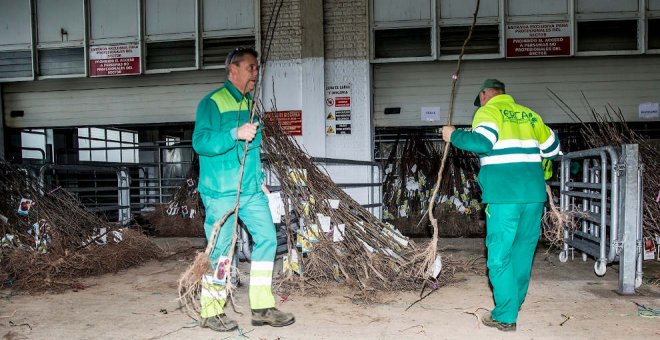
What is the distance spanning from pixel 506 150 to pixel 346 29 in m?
5.26

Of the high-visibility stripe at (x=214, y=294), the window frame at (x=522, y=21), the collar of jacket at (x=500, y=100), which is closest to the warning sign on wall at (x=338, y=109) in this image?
the window frame at (x=522, y=21)

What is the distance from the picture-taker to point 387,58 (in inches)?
310

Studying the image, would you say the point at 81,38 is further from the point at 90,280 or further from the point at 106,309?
the point at 106,309

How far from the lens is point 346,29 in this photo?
25.8 ft

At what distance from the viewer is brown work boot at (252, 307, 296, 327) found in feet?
10.8

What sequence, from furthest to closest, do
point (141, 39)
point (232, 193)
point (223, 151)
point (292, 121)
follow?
point (141, 39)
point (292, 121)
point (232, 193)
point (223, 151)

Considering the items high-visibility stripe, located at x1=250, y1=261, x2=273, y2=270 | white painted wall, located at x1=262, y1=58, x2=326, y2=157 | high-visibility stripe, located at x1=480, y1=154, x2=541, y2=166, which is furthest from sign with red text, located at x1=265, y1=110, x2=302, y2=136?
high-visibility stripe, located at x1=480, y1=154, x2=541, y2=166

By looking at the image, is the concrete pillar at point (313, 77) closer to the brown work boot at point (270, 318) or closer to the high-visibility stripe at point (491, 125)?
the brown work boot at point (270, 318)

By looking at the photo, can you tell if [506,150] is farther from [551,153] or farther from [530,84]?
[530,84]

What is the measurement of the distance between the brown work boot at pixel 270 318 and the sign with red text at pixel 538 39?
6033 millimetres

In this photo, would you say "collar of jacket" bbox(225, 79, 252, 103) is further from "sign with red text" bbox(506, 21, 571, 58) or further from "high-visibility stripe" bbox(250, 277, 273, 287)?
"sign with red text" bbox(506, 21, 571, 58)

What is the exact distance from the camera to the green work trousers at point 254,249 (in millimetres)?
3209

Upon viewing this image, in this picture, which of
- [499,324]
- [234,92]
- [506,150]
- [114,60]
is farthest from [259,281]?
[114,60]

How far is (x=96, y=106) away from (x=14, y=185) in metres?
3.72
